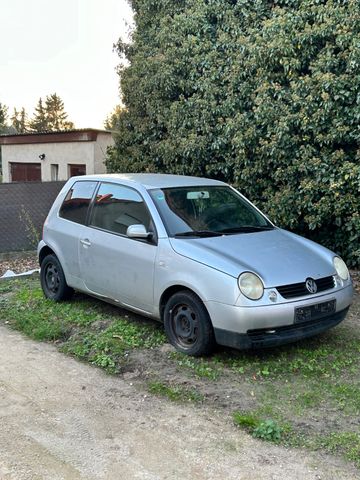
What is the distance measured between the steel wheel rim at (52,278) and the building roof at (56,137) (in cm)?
837

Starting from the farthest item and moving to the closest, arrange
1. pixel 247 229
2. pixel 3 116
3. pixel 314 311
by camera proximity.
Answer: pixel 3 116 → pixel 247 229 → pixel 314 311

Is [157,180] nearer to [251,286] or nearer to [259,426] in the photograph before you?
[251,286]

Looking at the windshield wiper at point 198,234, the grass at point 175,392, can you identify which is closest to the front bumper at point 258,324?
the grass at point 175,392

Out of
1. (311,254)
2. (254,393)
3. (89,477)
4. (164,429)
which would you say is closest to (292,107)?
(311,254)

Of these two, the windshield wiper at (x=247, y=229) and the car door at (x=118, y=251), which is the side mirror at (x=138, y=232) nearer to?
the car door at (x=118, y=251)

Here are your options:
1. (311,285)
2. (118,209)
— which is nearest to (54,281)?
(118,209)

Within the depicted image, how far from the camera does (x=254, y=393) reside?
13.2 ft

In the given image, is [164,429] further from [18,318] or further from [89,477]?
Result: [18,318]

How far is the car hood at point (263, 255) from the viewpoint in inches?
173

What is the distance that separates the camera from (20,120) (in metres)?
80.8

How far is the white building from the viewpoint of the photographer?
47.6 feet

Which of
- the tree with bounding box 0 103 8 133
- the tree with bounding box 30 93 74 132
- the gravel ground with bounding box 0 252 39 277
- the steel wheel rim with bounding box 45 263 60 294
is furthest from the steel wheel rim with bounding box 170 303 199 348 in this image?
the tree with bounding box 30 93 74 132

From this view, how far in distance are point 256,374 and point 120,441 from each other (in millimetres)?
1461

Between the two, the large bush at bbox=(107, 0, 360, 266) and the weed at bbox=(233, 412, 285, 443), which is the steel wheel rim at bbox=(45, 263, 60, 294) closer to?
the large bush at bbox=(107, 0, 360, 266)
